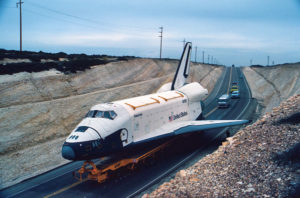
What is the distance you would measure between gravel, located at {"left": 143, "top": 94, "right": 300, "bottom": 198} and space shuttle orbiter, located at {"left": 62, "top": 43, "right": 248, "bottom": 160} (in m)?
3.84

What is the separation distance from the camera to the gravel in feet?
27.8

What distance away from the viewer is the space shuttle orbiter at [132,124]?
12.6 m

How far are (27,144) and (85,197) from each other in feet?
33.3

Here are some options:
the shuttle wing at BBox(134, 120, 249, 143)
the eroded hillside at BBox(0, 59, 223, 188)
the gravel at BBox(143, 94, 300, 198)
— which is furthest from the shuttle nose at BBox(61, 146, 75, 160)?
the eroded hillside at BBox(0, 59, 223, 188)

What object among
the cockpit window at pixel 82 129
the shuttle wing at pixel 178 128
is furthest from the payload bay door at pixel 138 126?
the cockpit window at pixel 82 129

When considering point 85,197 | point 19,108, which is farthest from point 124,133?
point 19,108

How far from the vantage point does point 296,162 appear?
30.0ft

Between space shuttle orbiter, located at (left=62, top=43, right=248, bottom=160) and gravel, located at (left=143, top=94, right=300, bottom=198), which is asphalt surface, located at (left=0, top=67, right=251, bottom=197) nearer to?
space shuttle orbiter, located at (left=62, top=43, right=248, bottom=160)

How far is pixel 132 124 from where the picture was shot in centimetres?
1497

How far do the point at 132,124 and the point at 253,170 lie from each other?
7.34 meters

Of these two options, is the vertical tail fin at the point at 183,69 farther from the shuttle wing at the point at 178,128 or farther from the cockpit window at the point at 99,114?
the cockpit window at the point at 99,114

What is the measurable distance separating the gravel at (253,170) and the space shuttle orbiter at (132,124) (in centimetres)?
384

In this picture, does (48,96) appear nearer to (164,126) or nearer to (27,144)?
(27,144)

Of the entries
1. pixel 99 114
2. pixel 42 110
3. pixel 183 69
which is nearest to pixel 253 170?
pixel 99 114
